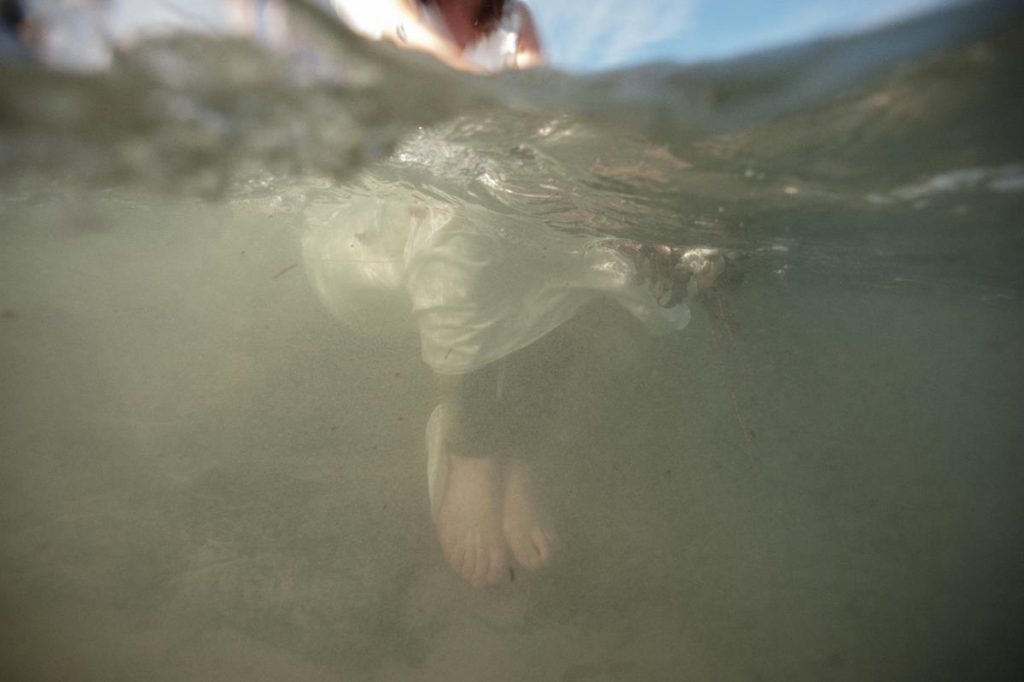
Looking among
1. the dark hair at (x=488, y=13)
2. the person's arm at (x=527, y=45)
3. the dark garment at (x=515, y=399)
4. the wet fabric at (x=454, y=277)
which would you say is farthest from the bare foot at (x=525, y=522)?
the dark hair at (x=488, y=13)

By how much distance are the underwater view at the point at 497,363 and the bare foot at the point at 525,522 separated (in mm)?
32

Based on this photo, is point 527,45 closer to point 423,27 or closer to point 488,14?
point 488,14

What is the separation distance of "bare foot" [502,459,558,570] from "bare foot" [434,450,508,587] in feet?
0.32

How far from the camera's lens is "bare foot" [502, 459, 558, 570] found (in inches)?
190

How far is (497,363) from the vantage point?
5672 mm

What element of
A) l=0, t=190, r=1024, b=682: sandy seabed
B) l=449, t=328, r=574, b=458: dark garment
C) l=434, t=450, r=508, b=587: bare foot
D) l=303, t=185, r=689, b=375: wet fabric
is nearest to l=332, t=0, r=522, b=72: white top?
l=303, t=185, r=689, b=375: wet fabric

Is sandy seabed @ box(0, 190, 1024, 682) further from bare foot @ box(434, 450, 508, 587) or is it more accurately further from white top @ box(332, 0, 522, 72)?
white top @ box(332, 0, 522, 72)

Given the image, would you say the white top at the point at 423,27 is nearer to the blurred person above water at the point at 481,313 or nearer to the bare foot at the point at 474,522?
the blurred person above water at the point at 481,313

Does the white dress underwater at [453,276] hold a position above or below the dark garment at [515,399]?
above

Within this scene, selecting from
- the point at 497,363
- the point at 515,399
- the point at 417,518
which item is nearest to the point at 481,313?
the point at 497,363

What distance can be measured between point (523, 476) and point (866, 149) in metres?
3.77

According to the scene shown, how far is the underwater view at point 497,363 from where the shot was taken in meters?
2.45

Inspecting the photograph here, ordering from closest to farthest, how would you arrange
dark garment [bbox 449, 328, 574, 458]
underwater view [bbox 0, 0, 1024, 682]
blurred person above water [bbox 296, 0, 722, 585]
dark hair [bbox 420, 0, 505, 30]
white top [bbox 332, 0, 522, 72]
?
1. white top [bbox 332, 0, 522, 72]
2. underwater view [bbox 0, 0, 1024, 682]
3. dark hair [bbox 420, 0, 505, 30]
4. blurred person above water [bbox 296, 0, 722, 585]
5. dark garment [bbox 449, 328, 574, 458]

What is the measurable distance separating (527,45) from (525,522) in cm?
395
